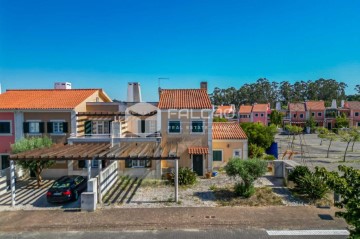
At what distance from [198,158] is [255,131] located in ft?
32.1

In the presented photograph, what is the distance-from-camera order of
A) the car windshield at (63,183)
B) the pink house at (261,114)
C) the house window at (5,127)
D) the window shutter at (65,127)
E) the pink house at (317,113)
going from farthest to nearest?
the pink house at (261,114) < the pink house at (317,113) < the window shutter at (65,127) < the house window at (5,127) < the car windshield at (63,183)

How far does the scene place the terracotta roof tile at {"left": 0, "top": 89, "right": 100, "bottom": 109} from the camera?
2194 centimetres

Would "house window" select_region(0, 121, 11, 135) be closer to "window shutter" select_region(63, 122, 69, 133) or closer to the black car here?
"window shutter" select_region(63, 122, 69, 133)

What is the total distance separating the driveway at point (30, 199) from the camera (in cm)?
1504

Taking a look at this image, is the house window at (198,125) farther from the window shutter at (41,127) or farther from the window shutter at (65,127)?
the window shutter at (41,127)

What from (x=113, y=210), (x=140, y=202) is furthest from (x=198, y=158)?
(x=113, y=210)

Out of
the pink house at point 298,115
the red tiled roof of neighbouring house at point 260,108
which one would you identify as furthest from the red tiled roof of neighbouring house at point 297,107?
the red tiled roof of neighbouring house at point 260,108

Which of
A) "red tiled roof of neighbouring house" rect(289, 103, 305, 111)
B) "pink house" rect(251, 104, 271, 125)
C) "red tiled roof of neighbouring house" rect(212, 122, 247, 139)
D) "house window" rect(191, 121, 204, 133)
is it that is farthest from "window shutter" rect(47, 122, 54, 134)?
"red tiled roof of neighbouring house" rect(289, 103, 305, 111)

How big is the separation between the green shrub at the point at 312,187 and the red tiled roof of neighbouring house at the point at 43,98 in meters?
18.7

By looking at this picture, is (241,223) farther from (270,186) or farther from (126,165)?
(126,165)

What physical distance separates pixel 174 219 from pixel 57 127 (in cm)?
1465

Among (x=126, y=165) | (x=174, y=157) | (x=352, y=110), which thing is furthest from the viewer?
(x=352, y=110)

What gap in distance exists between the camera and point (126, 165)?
21328mm

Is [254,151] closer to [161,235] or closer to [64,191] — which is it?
[161,235]
